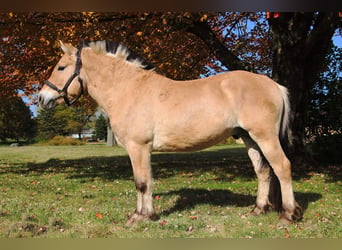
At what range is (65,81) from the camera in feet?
13.8

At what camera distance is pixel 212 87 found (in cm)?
405

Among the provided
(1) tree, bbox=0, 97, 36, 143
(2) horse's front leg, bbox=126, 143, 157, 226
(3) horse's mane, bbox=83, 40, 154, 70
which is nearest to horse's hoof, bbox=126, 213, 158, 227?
(2) horse's front leg, bbox=126, 143, 157, 226

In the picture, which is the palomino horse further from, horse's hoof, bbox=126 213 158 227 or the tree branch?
the tree branch

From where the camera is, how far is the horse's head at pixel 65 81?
4211 millimetres

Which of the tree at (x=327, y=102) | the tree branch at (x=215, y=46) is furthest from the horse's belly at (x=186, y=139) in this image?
the tree at (x=327, y=102)

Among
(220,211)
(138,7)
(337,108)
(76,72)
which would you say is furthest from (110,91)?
(337,108)

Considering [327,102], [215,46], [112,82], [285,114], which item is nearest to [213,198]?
[285,114]

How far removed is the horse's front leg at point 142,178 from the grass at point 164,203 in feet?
0.44

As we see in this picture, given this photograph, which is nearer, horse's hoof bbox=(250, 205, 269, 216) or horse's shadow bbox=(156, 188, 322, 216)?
horse's hoof bbox=(250, 205, 269, 216)

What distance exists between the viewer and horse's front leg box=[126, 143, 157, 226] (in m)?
3.97

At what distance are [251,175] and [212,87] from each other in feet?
14.7

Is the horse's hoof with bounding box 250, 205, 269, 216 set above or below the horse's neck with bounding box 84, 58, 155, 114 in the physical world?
below

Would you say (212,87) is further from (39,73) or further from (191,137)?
(39,73)

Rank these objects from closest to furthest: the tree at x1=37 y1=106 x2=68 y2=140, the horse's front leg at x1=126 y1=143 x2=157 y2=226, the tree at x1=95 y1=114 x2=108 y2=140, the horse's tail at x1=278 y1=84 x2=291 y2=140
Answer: the horse's front leg at x1=126 y1=143 x2=157 y2=226 → the horse's tail at x1=278 y1=84 x2=291 y2=140 → the tree at x1=37 y1=106 x2=68 y2=140 → the tree at x1=95 y1=114 x2=108 y2=140
